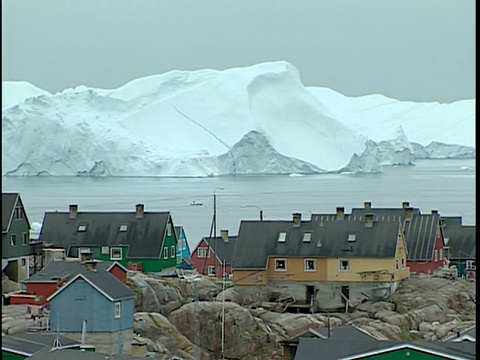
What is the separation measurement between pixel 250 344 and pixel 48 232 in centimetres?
353

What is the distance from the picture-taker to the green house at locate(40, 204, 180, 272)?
8453 mm

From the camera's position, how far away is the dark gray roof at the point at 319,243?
798cm

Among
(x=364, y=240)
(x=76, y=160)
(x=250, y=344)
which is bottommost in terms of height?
(x=250, y=344)

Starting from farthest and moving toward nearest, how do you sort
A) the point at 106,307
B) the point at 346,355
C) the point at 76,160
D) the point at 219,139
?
1. the point at 219,139
2. the point at 76,160
3. the point at 106,307
4. the point at 346,355

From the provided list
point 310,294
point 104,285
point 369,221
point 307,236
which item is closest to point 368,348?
point 104,285

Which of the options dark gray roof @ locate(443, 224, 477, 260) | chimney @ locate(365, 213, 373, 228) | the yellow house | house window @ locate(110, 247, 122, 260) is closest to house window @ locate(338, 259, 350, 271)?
the yellow house

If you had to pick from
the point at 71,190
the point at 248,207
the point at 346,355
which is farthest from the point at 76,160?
the point at 346,355

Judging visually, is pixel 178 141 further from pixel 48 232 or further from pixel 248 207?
pixel 48 232

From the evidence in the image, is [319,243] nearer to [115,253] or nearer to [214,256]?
[214,256]

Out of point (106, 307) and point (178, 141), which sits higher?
point (178, 141)

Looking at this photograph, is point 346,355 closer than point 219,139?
Yes

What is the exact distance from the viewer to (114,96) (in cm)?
3025

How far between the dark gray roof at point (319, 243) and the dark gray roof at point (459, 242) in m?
1.24

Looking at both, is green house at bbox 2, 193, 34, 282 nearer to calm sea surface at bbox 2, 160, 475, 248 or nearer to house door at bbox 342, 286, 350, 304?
house door at bbox 342, 286, 350, 304
